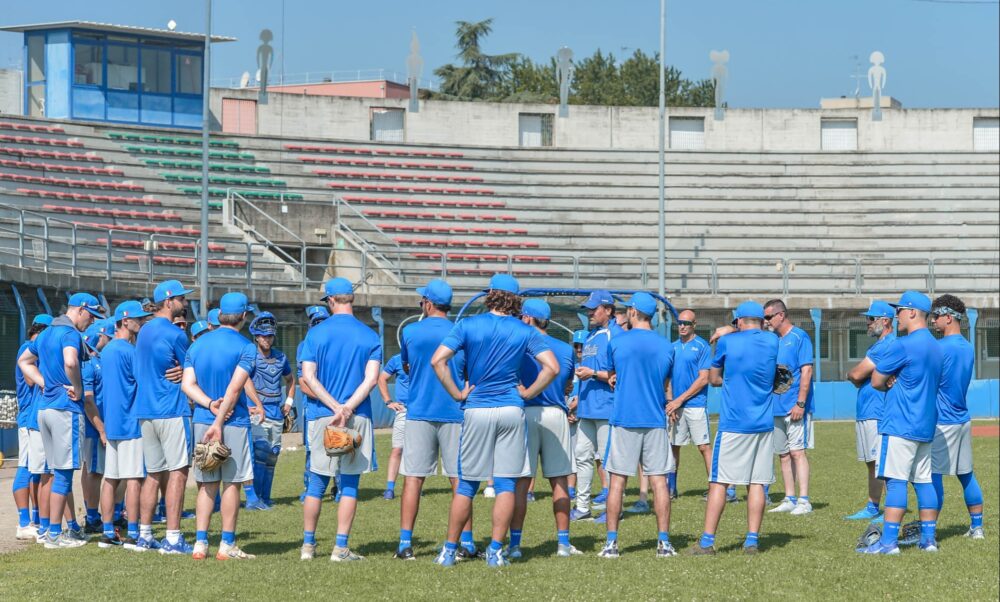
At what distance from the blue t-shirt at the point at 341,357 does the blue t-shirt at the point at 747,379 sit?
8.83 ft

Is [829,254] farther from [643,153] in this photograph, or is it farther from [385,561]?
[385,561]

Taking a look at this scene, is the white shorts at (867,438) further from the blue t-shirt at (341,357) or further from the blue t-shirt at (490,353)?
the blue t-shirt at (341,357)

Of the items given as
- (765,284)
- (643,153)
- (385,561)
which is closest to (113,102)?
(643,153)

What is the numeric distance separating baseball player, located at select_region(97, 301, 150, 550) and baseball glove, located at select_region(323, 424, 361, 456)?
1.78m

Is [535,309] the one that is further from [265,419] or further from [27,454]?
[27,454]

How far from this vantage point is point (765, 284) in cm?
3512

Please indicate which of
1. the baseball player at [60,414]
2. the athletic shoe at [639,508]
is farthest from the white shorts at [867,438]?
Answer: the baseball player at [60,414]

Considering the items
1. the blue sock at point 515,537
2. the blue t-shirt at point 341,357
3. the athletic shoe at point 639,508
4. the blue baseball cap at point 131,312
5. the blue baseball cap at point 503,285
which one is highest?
the blue baseball cap at point 503,285

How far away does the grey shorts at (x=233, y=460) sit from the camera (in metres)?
10.1

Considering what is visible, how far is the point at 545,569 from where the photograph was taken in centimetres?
967

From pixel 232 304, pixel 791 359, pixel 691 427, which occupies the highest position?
pixel 232 304

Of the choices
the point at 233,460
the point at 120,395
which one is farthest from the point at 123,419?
the point at 233,460

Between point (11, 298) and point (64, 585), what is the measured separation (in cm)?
1221

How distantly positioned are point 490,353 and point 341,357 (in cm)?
114
